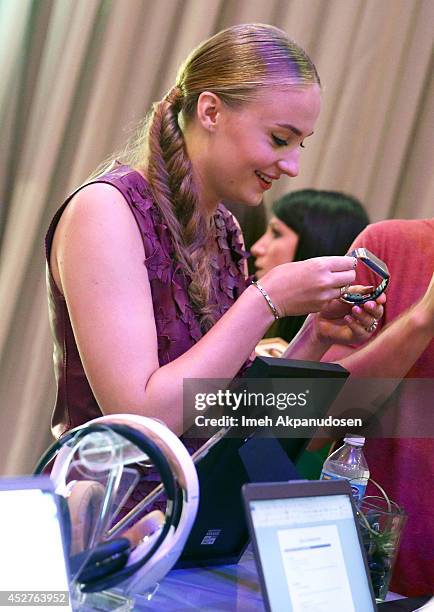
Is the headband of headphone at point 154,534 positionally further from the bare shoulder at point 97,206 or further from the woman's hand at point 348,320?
the woman's hand at point 348,320

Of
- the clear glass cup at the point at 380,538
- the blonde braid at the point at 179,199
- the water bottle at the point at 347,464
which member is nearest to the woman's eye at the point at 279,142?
the blonde braid at the point at 179,199

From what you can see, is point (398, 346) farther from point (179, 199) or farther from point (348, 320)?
point (179, 199)

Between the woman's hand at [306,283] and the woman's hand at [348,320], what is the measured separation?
0.07m

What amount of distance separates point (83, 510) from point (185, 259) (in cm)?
60

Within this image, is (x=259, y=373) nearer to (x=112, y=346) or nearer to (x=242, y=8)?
(x=112, y=346)

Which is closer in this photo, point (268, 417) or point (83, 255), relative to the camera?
point (268, 417)

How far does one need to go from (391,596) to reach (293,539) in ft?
1.23

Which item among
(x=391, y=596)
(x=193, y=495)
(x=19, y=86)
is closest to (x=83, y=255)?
(x=193, y=495)

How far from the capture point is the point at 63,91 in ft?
7.71

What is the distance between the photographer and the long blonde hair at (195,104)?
1.31m

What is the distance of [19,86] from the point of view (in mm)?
2355

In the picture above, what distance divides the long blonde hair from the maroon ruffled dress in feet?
0.09

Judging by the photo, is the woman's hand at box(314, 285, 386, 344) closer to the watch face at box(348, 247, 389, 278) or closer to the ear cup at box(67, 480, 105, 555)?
the watch face at box(348, 247, 389, 278)

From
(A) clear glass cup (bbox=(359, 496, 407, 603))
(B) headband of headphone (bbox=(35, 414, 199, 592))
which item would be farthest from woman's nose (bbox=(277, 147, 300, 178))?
(B) headband of headphone (bbox=(35, 414, 199, 592))
